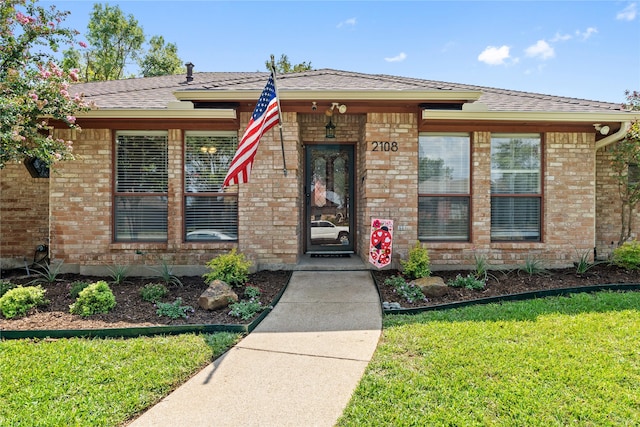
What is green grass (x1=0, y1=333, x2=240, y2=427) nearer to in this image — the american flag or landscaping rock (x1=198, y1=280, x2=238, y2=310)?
landscaping rock (x1=198, y1=280, x2=238, y2=310)

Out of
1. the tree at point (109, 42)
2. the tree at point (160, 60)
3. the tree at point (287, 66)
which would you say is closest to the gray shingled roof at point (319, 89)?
the tree at point (287, 66)

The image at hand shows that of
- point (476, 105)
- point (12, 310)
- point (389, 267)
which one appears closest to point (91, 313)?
point (12, 310)

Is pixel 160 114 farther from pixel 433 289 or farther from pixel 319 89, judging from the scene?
pixel 433 289

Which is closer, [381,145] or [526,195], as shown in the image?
[381,145]

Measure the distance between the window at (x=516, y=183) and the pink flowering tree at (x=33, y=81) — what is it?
7534 mm

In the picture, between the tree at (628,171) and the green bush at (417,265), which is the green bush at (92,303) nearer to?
the green bush at (417,265)

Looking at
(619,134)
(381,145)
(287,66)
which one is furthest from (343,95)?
(287,66)

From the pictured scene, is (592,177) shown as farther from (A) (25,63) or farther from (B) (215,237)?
(A) (25,63)

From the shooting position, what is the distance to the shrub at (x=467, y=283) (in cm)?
525

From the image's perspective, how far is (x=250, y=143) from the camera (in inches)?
181

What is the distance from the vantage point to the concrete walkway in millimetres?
2439

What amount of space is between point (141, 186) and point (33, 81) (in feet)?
7.28

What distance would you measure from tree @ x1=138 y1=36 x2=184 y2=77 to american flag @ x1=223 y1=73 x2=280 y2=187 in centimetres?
1931

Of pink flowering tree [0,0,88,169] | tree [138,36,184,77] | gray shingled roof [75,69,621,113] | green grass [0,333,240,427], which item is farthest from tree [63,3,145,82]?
green grass [0,333,240,427]
